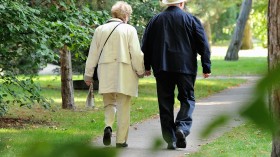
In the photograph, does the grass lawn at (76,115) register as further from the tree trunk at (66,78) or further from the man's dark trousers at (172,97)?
the man's dark trousers at (172,97)

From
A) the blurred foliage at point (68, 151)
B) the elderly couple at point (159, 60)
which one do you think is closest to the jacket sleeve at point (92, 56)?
the elderly couple at point (159, 60)

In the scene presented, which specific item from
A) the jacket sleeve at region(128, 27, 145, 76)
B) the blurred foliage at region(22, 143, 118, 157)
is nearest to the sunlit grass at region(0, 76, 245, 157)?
the jacket sleeve at region(128, 27, 145, 76)

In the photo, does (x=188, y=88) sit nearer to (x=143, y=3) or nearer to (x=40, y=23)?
(x=40, y=23)

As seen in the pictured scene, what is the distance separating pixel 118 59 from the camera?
9.51m

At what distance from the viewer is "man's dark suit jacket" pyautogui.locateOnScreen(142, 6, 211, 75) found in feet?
30.3

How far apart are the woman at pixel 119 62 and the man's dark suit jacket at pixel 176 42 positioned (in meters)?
0.25

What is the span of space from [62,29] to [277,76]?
449 inches

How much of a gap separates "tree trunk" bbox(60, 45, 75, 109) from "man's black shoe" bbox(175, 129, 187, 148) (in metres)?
7.05

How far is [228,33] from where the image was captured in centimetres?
7544

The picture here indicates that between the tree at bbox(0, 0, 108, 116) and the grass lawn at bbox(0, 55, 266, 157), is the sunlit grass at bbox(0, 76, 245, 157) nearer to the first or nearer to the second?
the grass lawn at bbox(0, 55, 266, 157)

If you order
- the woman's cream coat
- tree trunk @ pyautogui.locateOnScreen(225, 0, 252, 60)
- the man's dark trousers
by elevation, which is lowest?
tree trunk @ pyautogui.locateOnScreen(225, 0, 252, 60)

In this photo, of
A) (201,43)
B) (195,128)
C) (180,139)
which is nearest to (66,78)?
(180,139)

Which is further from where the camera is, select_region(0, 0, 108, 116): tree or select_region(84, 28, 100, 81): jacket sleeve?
select_region(0, 0, 108, 116): tree

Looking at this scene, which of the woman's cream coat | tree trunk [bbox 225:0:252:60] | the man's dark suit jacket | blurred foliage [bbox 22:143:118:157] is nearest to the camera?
blurred foliage [bbox 22:143:118:157]
